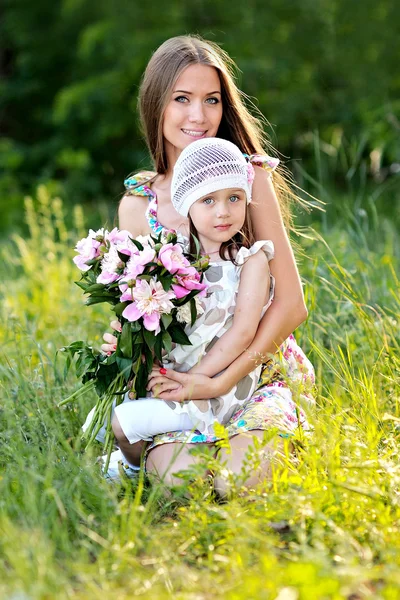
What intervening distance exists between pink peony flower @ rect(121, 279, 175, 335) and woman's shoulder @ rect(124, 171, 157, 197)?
2.61 feet

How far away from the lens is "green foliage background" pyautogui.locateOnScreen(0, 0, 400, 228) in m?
8.55

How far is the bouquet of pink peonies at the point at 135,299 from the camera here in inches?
105

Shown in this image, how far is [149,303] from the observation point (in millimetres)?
2666

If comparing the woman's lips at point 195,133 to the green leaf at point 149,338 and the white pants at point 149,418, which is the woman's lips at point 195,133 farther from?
the white pants at point 149,418

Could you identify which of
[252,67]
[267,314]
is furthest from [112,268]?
[252,67]

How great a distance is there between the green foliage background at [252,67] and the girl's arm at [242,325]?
5.46m

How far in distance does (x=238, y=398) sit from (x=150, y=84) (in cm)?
131

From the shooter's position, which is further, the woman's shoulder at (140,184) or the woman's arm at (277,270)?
the woman's shoulder at (140,184)

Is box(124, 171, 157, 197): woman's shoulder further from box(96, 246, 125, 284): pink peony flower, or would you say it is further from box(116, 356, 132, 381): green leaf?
box(116, 356, 132, 381): green leaf

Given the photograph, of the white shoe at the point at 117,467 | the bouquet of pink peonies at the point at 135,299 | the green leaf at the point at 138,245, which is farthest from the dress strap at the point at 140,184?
the white shoe at the point at 117,467

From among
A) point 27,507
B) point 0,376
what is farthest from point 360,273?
point 27,507

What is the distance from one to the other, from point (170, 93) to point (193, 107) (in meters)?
0.11

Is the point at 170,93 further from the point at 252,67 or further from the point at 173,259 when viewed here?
the point at 252,67

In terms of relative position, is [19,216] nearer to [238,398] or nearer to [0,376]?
[0,376]
